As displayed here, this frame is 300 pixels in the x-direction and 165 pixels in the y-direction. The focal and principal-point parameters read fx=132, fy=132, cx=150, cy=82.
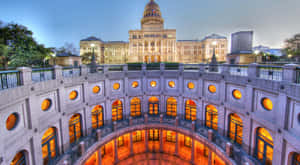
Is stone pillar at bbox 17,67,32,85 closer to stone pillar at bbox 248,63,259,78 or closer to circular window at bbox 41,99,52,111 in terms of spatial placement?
circular window at bbox 41,99,52,111

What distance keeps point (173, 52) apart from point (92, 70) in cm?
6272

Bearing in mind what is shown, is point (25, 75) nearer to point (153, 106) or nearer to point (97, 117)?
point (97, 117)

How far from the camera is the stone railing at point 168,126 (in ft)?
38.7

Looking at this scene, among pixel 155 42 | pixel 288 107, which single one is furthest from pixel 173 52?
pixel 288 107

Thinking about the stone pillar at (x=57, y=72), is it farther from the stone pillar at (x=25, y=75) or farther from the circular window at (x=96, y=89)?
the circular window at (x=96, y=89)

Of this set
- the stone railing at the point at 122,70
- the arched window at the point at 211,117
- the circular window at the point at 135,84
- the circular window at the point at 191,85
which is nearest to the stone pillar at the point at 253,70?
the stone railing at the point at 122,70

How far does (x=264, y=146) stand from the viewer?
11320 mm

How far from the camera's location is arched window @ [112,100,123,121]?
19.4 m

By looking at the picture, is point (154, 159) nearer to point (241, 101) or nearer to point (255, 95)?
point (241, 101)

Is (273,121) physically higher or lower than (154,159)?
higher

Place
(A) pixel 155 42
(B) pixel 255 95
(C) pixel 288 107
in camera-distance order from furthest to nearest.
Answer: (A) pixel 155 42 → (B) pixel 255 95 → (C) pixel 288 107

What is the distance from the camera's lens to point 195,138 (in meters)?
16.0

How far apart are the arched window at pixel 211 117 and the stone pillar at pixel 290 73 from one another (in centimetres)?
886

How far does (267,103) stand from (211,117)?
7.01m
